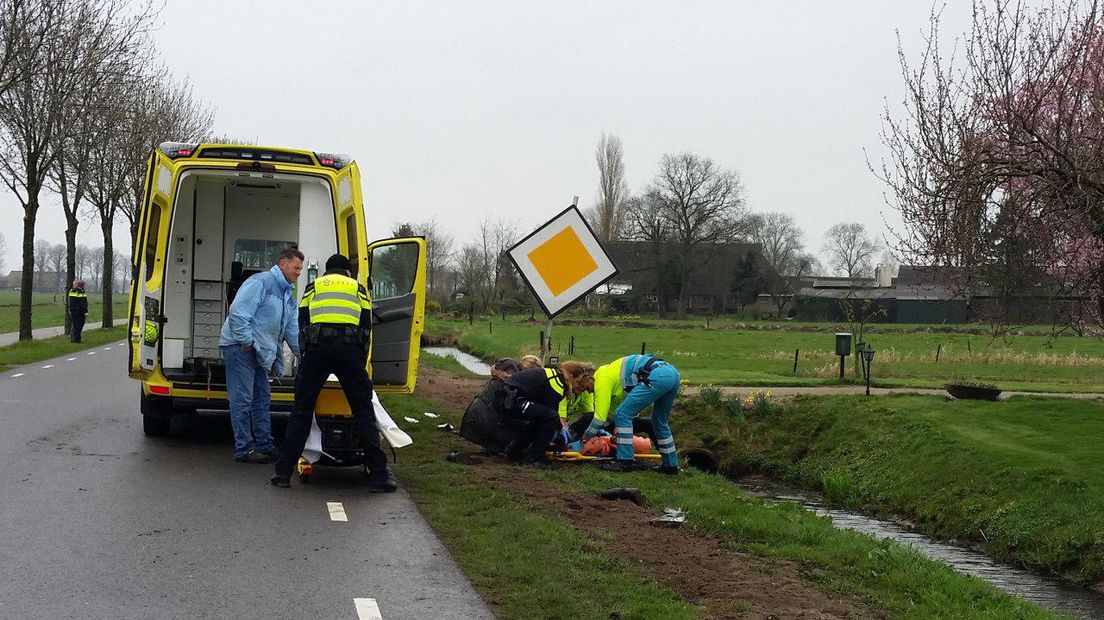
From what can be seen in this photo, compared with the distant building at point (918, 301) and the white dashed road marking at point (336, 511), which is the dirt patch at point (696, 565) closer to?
the white dashed road marking at point (336, 511)

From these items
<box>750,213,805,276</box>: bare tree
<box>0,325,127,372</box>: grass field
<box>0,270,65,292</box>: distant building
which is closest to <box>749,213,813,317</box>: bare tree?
<box>750,213,805,276</box>: bare tree

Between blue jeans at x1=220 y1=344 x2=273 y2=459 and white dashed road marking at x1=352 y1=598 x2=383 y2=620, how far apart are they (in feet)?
16.4

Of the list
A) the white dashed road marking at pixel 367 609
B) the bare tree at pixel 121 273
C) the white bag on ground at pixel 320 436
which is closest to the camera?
the white dashed road marking at pixel 367 609

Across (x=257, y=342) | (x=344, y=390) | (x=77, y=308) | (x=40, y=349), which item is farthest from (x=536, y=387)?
(x=77, y=308)

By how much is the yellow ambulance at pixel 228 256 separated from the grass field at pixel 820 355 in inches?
336

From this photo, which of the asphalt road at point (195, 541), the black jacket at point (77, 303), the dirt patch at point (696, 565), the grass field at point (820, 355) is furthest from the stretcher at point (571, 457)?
the black jacket at point (77, 303)

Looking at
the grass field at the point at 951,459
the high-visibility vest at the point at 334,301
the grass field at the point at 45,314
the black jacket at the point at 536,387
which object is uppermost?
the high-visibility vest at the point at 334,301

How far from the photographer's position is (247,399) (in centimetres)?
1057

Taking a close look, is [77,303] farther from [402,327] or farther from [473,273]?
[473,273]

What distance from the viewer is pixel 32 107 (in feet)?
94.8

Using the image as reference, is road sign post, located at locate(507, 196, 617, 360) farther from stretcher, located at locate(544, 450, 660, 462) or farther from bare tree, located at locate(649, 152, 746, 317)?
bare tree, located at locate(649, 152, 746, 317)

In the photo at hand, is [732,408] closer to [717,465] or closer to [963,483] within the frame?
[717,465]

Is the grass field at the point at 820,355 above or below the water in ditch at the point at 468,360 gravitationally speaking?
above

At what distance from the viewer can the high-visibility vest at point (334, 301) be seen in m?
9.20
